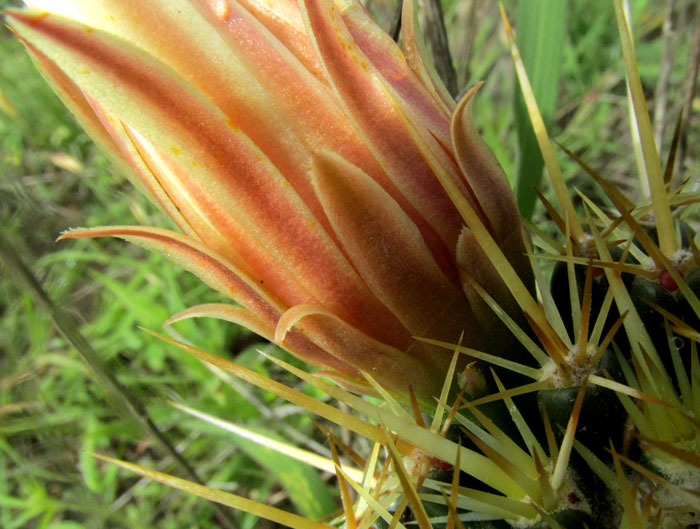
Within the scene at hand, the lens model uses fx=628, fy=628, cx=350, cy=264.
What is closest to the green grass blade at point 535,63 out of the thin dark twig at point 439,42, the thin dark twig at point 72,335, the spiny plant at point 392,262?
the thin dark twig at point 439,42

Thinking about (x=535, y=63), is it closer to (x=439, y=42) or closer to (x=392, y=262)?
(x=439, y=42)

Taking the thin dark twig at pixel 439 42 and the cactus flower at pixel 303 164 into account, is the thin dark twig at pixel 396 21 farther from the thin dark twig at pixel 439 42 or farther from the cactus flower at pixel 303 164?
the cactus flower at pixel 303 164

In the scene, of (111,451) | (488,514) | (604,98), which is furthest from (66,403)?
(604,98)

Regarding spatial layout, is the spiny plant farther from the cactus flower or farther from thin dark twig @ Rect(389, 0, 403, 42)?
thin dark twig @ Rect(389, 0, 403, 42)

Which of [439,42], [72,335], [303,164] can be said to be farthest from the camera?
[439,42]

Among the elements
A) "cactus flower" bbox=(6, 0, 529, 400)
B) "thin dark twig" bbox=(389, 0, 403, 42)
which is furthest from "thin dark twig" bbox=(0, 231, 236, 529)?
"thin dark twig" bbox=(389, 0, 403, 42)

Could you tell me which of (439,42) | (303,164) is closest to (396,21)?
(439,42)

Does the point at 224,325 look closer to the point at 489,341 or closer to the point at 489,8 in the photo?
the point at 489,341
